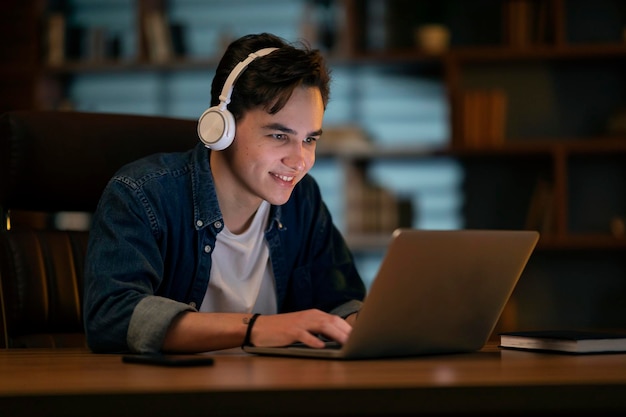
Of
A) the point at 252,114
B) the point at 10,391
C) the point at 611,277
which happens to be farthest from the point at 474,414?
the point at 611,277

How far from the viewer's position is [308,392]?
35.9 inches

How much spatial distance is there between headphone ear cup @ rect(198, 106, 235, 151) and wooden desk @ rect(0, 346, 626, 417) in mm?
643

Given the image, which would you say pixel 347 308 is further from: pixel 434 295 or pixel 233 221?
pixel 434 295

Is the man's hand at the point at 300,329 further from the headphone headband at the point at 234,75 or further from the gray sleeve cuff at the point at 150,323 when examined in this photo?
the headphone headband at the point at 234,75

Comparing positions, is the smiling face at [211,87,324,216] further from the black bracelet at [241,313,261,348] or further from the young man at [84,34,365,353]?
the black bracelet at [241,313,261,348]

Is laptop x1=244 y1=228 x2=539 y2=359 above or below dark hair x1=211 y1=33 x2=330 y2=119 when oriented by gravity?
below

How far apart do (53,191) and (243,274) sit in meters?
0.41

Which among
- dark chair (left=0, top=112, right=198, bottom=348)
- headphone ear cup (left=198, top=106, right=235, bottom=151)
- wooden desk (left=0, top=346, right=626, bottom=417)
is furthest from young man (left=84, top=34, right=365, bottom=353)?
wooden desk (left=0, top=346, right=626, bottom=417)

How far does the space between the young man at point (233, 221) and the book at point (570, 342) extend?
0.29 m

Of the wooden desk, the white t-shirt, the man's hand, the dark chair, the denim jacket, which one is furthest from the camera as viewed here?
the dark chair

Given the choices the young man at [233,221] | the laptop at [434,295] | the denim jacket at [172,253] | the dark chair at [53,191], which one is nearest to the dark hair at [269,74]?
the young man at [233,221]

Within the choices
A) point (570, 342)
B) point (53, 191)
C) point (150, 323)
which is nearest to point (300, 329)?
point (150, 323)

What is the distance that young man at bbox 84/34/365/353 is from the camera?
153 cm

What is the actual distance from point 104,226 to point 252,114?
0.34 m
